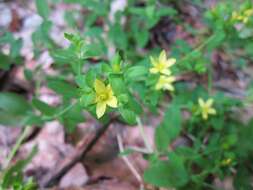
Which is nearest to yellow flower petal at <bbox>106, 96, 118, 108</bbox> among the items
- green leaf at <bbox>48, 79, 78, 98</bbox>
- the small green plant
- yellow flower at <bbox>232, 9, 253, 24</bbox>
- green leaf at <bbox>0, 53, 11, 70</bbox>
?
the small green plant

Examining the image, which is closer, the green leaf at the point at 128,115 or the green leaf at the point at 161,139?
the green leaf at the point at 128,115

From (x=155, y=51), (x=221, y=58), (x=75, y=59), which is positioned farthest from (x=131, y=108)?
(x=221, y=58)

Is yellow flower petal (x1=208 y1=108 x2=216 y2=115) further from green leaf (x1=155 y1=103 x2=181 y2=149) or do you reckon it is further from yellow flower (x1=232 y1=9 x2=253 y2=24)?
yellow flower (x1=232 y1=9 x2=253 y2=24)

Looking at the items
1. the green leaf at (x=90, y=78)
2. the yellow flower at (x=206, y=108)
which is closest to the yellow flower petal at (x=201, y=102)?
the yellow flower at (x=206, y=108)

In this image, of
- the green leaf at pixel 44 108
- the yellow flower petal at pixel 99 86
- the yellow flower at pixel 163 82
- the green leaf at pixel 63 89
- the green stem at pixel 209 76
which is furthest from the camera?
the green stem at pixel 209 76

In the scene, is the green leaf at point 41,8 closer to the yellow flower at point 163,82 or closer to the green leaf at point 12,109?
the green leaf at point 12,109

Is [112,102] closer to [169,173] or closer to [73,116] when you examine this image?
[73,116]
